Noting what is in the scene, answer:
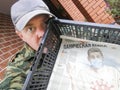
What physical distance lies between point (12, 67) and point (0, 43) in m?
2.44

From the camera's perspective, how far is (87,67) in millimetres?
966

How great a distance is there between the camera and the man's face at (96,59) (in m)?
0.96

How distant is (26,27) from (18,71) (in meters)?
0.17

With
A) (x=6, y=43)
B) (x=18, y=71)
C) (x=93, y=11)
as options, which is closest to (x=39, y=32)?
(x=18, y=71)

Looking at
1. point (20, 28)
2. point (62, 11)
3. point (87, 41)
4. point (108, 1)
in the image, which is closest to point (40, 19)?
point (20, 28)

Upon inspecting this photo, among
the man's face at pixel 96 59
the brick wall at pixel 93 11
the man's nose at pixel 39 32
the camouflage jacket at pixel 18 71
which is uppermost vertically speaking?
the man's nose at pixel 39 32

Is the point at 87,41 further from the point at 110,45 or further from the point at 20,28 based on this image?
the point at 20,28

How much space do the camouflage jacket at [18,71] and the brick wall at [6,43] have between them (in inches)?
65.4

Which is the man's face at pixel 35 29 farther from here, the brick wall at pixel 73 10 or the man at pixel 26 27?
the brick wall at pixel 73 10

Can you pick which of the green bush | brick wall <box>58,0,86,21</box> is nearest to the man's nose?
the green bush

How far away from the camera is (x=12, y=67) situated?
1.10m

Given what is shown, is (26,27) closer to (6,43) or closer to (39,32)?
(39,32)

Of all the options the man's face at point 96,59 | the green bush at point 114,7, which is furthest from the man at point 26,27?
the green bush at point 114,7

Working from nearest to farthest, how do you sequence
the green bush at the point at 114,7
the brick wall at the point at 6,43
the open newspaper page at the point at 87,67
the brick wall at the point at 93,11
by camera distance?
the open newspaper page at the point at 87,67 < the green bush at the point at 114,7 < the brick wall at the point at 93,11 < the brick wall at the point at 6,43
